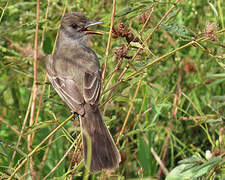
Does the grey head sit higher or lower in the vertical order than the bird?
higher

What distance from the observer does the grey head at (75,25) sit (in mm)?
4807

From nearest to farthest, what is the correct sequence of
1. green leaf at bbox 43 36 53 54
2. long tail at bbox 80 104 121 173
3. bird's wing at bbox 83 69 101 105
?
long tail at bbox 80 104 121 173 < bird's wing at bbox 83 69 101 105 < green leaf at bbox 43 36 53 54

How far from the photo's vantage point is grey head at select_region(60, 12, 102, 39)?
4807 mm

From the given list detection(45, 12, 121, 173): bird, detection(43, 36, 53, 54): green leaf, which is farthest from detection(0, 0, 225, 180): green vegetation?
detection(45, 12, 121, 173): bird

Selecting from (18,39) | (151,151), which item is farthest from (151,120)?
(18,39)

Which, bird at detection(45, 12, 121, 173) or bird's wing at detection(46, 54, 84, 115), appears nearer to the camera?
bird at detection(45, 12, 121, 173)

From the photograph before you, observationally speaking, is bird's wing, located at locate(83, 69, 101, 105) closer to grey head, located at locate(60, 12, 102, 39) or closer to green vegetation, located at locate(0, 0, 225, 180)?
green vegetation, located at locate(0, 0, 225, 180)

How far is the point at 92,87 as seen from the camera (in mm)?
4105

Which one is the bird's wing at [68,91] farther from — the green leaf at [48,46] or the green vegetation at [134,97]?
the green leaf at [48,46]

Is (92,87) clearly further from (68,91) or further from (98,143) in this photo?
(98,143)

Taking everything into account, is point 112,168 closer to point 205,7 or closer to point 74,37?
point 74,37

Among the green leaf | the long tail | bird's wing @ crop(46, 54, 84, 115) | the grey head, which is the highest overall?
the grey head

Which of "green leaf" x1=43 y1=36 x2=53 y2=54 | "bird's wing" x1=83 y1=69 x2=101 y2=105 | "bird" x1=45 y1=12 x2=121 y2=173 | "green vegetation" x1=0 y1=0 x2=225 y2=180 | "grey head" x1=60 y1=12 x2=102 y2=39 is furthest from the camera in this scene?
"green leaf" x1=43 y1=36 x2=53 y2=54

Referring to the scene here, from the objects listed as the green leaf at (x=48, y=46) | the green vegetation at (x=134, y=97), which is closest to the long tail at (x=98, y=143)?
the green vegetation at (x=134, y=97)
